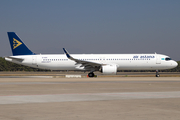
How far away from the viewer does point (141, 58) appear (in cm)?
4672

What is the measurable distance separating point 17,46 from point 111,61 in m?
17.6

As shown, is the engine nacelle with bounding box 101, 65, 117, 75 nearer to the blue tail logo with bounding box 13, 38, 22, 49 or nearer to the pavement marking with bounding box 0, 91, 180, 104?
the blue tail logo with bounding box 13, 38, 22, 49

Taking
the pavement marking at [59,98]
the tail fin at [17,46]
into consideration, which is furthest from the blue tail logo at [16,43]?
the pavement marking at [59,98]

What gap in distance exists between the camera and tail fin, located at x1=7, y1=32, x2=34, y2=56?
1951 inches

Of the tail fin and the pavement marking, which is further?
the tail fin

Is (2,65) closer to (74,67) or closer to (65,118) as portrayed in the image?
(74,67)

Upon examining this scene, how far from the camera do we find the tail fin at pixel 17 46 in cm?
4956

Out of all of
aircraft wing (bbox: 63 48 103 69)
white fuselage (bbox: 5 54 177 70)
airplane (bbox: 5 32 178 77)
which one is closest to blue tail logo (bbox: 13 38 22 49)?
airplane (bbox: 5 32 178 77)

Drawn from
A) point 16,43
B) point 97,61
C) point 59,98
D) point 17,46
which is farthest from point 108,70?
point 59,98

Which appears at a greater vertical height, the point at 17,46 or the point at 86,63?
the point at 17,46

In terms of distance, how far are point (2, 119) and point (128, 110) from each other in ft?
16.7

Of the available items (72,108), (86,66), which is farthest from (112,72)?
(72,108)

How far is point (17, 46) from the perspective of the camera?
4978cm

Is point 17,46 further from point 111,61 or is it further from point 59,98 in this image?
point 59,98
